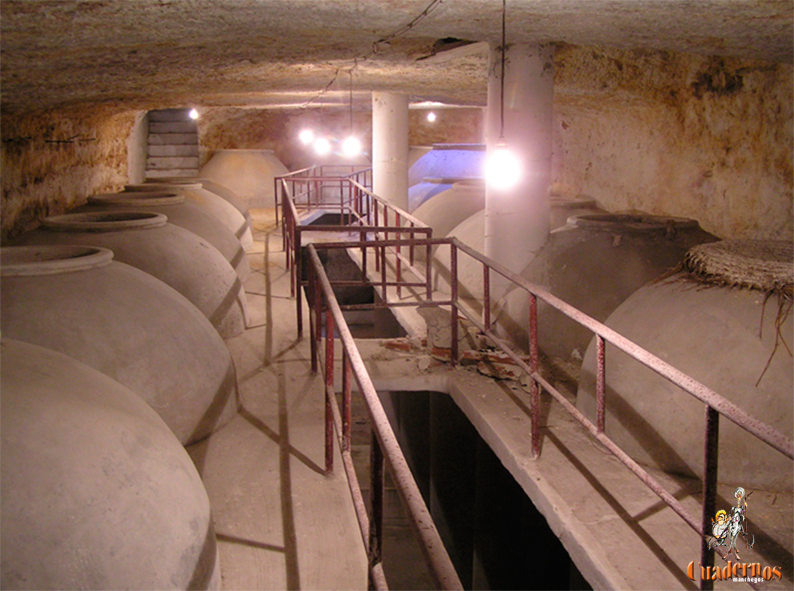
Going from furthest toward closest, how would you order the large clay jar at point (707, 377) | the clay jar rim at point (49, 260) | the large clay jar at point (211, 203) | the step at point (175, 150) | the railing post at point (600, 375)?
the step at point (175, 150), the large clay jar at point (211, 203), the clay jar rim at point (49, 260), the large clay jar at point (707, 377), the railing post at point (600, 375)

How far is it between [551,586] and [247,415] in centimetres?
331

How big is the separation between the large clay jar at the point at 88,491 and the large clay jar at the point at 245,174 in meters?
17.1

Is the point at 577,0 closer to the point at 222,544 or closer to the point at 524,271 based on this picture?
the point at 524,271

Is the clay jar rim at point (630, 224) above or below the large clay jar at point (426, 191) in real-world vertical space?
below

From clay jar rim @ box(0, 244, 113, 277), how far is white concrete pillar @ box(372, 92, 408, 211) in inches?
336

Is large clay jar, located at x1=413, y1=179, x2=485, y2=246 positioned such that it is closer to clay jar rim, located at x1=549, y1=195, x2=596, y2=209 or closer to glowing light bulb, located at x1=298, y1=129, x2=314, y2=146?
clay jar rim, located at x1=549, y1=195, x2=596, y2=209

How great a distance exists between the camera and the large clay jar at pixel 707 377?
12.3ft

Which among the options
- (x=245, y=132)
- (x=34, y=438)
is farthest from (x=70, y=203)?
(x=245, y=132)

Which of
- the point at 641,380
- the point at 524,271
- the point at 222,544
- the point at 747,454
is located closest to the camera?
the point at 222,544

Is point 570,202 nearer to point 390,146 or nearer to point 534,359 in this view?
point 390,146

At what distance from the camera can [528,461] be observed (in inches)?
169

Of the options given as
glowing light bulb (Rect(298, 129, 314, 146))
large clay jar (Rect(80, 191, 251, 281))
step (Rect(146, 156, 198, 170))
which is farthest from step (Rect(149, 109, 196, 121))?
large clay jar (Rect(80, 191, 251, 281))

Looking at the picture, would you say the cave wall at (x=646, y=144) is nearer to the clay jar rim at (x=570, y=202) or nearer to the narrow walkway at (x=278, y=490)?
the clay jar rim at (x=570, y=202)

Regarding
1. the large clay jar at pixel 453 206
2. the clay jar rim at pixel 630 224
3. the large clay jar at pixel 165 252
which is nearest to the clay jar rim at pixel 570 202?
the large clay jar at pixel 453 206
